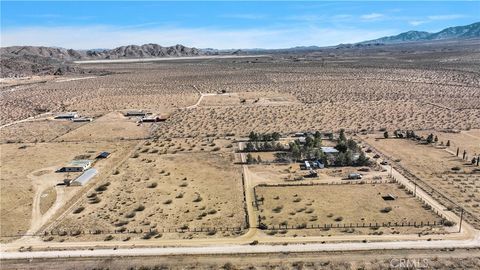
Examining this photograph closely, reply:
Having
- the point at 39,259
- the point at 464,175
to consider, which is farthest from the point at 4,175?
the point at 464,175

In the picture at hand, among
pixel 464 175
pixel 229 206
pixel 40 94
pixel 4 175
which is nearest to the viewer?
pixel 229 206

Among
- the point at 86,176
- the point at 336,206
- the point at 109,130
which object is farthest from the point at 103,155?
the point at 336,206

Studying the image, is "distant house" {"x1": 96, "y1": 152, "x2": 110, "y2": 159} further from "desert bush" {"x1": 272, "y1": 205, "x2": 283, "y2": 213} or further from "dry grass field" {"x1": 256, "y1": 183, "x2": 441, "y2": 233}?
"desert bush" {"x1": 272, "y1": 205, "x2": 283, "y2": 213}

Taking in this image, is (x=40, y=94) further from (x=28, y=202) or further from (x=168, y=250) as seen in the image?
(x=168, y=250)

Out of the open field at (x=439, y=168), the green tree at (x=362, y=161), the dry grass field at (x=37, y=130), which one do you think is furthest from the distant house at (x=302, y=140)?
the dry grass field at (x=37, y=130)

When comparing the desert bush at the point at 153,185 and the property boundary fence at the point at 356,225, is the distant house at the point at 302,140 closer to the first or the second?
the desert bush at the point at 153,185

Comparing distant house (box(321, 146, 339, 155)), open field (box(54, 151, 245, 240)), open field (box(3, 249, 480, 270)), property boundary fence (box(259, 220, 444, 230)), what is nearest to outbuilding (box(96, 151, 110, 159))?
open field (box(54, 151, 245, 240))
